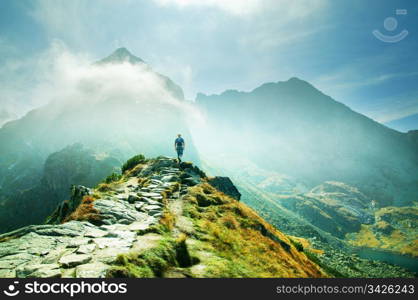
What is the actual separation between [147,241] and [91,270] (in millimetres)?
3612

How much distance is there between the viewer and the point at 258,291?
29.1ft

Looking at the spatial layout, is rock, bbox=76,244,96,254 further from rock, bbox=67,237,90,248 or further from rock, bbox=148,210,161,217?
rock, bbox=148,210,161,217

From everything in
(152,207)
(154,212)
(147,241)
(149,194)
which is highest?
(149,194)

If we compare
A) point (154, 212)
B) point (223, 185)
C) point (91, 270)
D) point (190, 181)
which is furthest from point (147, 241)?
point (223, 185)

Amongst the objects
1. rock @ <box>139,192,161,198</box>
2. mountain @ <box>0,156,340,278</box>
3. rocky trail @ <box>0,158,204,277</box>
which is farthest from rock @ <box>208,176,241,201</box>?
rocky trail @ <box>0,158,204,277</box>

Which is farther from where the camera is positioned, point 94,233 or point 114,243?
point 94,233

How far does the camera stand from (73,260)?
29.4ft

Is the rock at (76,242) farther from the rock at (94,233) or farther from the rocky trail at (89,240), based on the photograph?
the rock at (94,233)

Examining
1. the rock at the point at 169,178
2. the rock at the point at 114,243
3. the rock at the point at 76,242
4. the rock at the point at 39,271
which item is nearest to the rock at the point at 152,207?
the rock at the point at 114,243

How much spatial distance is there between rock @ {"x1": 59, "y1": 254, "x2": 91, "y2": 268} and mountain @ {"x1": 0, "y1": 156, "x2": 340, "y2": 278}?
4 centimetres

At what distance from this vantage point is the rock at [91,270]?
7.98 meters

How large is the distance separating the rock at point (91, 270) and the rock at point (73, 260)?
52cm

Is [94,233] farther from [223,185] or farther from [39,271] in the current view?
[223,185]

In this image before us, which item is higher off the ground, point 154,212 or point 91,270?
point 154,212
